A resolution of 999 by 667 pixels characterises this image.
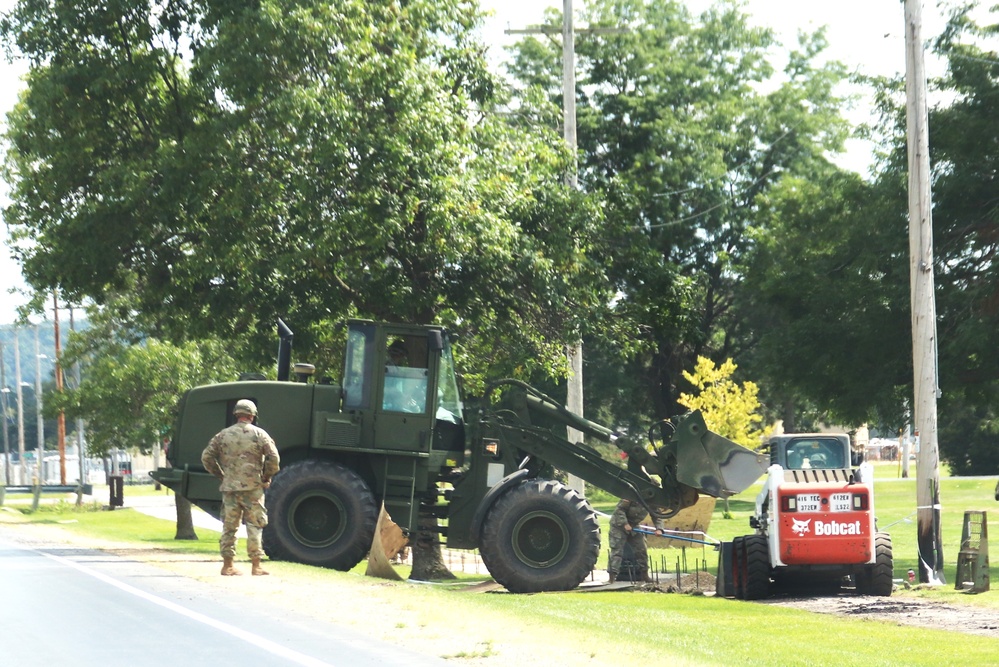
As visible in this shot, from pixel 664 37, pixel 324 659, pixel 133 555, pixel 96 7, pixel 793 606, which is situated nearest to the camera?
pixel 324 659

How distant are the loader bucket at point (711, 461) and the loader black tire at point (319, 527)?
441 centimetres

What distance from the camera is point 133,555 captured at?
22.5 meters

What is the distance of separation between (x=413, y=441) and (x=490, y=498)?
141 centimetres

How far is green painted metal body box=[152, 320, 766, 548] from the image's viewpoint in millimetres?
20797

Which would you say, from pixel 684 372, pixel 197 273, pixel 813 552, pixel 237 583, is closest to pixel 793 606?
pixel 813 552

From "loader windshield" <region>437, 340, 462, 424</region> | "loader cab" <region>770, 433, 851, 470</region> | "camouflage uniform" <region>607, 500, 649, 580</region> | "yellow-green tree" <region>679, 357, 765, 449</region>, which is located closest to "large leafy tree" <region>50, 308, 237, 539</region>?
"camouflage uniform" <region>607, 500, 649, 580</region>

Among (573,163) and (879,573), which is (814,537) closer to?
(879,573)

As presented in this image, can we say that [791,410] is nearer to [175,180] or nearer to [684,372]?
[684,372]

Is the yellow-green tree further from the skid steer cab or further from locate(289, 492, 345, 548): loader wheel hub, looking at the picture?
locate(289, 492, 345, 548): loader wheel hub

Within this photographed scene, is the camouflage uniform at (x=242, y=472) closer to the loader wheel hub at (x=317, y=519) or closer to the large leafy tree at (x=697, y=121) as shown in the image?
the loader wheel hub at (x=317, y=519)

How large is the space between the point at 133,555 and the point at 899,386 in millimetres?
15288

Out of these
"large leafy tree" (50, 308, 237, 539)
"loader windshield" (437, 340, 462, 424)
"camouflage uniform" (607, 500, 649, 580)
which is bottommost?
"camouflage uniform" (607, 500, 649, 580)

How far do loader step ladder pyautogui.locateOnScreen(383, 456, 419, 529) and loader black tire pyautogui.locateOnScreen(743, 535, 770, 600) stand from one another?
14.9ft

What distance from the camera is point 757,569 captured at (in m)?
20.3
